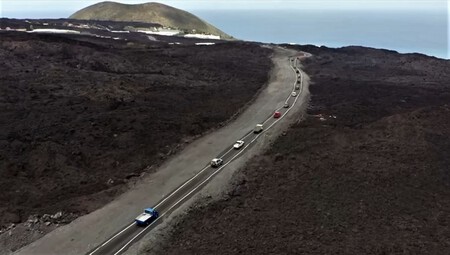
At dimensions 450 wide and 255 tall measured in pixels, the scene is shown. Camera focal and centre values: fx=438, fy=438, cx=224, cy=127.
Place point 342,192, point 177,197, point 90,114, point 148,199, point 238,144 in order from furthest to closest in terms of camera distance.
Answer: point 90,114, point 238,144, point 342,192, point 177,197, point 148,199

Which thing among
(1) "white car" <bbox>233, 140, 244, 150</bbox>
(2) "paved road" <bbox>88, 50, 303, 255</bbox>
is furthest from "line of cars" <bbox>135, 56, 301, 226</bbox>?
(2) "paved road" <bbox>88, 50, 303, 255</bbox>

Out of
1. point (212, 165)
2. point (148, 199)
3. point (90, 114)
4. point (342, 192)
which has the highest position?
point (342, 192)

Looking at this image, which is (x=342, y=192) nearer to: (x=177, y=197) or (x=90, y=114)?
(x=177, y=197)

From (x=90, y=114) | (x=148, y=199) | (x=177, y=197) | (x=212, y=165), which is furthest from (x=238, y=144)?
(x=90, y=114)

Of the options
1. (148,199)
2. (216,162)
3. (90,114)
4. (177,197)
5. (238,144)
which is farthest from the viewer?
(90,114)

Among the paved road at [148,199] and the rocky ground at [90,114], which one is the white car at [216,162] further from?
the rocky ground at [90,114]

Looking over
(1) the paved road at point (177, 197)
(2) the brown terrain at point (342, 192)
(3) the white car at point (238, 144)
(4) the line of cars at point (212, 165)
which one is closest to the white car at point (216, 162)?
(4) the line of cars at point (212, 165)

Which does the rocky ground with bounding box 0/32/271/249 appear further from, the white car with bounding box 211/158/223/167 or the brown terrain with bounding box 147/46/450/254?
the brown terrain with bounding box 147/46/450/254
